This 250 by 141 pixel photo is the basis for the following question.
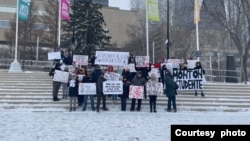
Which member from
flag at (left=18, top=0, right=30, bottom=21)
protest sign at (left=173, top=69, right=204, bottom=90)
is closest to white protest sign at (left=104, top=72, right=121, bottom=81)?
protest sign at (left=173, top=69, right=204, bottom=90)

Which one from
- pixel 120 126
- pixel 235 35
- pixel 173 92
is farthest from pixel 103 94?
pixel 235 35

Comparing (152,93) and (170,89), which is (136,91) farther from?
(170,89)

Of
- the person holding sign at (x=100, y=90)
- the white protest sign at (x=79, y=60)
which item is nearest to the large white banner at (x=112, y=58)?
the white protest sign at (x=79, y=60)

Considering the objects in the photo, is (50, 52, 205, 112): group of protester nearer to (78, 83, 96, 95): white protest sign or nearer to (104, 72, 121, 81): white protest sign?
(78, 83, 96, 95): white protest sign

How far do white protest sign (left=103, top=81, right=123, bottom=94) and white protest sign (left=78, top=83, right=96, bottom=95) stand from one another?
58 cm

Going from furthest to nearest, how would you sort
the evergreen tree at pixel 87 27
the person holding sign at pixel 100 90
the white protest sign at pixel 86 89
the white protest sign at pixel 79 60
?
the evergreen tree at pixel 87 27
the white protest sign at pixel 79 60
the white protest sign at pixel 86 89
the person holding sign at pixel 100 90

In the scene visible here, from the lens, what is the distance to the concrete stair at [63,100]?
54.1ft

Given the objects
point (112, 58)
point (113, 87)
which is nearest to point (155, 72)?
point (112, 58)

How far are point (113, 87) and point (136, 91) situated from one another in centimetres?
112

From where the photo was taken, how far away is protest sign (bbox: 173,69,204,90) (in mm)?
17953

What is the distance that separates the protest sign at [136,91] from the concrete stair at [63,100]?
4.74 feet

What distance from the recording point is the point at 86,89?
1538cm

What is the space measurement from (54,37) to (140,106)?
37426 millimetres

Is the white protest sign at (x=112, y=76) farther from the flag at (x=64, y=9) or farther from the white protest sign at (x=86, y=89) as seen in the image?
the flag at (x=64, y=9)
